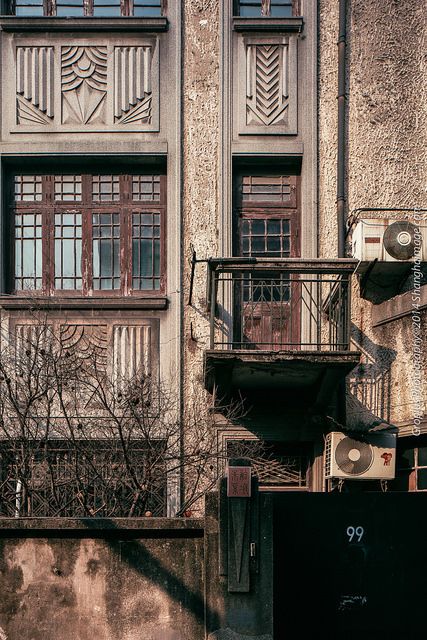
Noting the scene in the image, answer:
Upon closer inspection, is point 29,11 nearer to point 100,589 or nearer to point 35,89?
point 35,89

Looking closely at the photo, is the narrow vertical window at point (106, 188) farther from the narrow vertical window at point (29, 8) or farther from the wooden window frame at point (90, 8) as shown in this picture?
the narrow vertical window at point (29, 8)

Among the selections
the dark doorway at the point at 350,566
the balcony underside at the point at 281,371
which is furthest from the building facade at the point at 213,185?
the dark doorway at the point at 350,566

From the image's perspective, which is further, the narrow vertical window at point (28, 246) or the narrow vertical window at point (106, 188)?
the narrow vertical window at point (106, 188)

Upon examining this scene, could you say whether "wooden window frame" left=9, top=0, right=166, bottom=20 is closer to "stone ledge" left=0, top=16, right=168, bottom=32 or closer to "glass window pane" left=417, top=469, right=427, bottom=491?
"stone ledge" left=0, top=16, right=168, bottom=32

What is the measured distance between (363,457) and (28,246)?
5.72 m

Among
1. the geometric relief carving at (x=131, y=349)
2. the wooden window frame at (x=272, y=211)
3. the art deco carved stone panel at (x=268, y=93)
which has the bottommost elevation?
the geometric relief carving at (x=131, y=349)

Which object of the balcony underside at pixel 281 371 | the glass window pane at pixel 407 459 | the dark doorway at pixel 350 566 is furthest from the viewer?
the glass window pane at pixel 407 459

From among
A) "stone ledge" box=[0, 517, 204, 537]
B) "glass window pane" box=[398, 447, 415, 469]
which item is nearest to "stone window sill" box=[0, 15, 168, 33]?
"glass window pane" box=[398, 447, 415, 469]

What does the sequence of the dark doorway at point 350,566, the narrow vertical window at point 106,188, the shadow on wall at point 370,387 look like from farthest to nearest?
the narrow vertical window at point 106,188 → the shadow on wall at point 370,387 → the dark doorway at point 350,566

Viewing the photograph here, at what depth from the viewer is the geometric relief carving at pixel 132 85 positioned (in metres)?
12.4

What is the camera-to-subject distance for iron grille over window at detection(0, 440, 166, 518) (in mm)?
9812

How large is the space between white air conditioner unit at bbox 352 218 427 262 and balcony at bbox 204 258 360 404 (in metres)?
0.66

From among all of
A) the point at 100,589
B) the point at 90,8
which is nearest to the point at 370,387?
the point at 100,589

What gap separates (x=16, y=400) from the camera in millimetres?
10461
